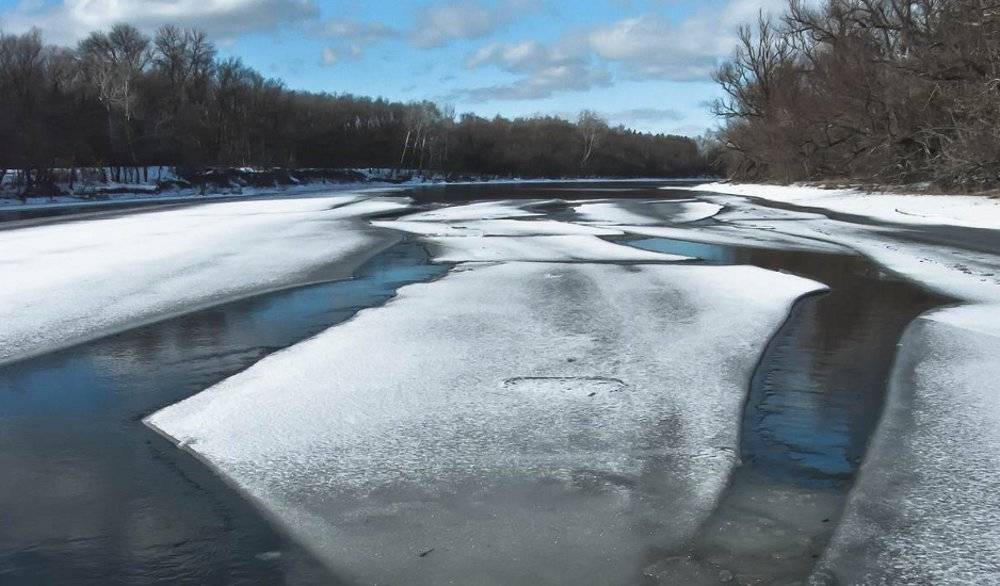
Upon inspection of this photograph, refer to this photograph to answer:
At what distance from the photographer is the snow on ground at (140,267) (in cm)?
984

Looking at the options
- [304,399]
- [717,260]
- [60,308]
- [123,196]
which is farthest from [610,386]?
[123,196]

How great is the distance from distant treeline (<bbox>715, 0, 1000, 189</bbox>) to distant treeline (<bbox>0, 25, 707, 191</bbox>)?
43.2 meters

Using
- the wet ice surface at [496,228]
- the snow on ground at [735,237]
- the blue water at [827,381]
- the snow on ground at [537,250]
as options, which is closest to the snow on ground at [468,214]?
the wet ice surface at [496,228]

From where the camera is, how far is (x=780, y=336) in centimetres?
870

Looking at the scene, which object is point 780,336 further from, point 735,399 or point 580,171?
point 580,171

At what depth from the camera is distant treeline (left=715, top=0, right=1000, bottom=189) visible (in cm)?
2745

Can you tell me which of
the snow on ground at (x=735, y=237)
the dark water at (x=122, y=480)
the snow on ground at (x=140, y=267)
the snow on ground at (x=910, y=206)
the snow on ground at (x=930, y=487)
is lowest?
the dark water at (x=122, y=480)

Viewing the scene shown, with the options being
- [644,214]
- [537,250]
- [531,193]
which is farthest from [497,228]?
[531,193]

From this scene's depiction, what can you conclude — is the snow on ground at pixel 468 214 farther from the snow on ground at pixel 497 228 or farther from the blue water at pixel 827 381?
the blue water at pixel 827 381

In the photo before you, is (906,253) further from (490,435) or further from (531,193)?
(531,193)

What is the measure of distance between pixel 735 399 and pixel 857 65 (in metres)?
35.8

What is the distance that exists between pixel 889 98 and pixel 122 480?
37.6m

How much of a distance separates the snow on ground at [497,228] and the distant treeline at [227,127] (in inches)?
1252

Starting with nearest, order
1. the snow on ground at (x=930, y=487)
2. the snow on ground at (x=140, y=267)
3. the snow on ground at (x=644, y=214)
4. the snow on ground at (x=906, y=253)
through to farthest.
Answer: the snow on ground at (x=930, y=487)
the snow on ground at (x=140, y=267)
the snow on ground at (x=906, y=253)
the snow on ground at (x=644, y=214)
